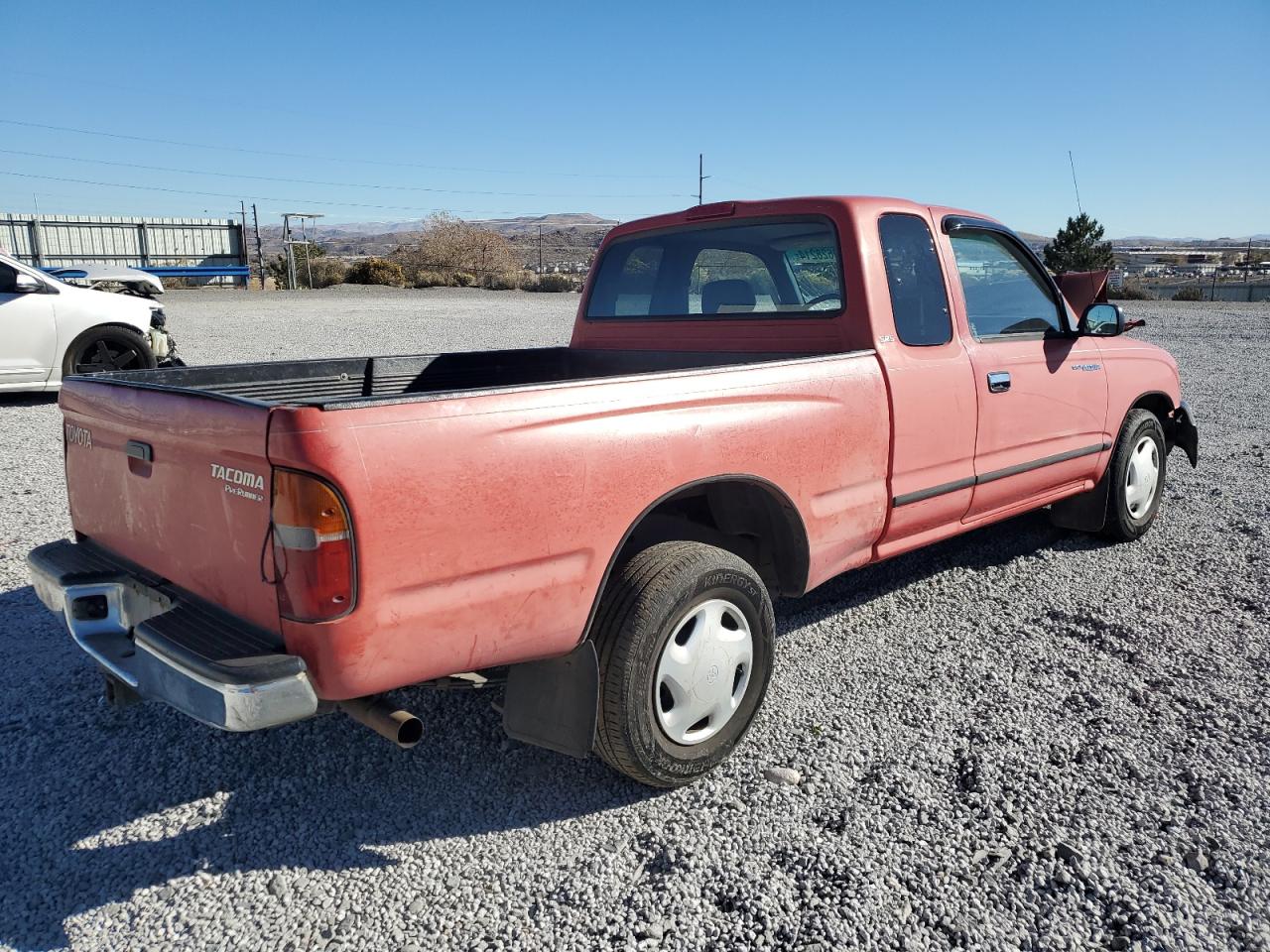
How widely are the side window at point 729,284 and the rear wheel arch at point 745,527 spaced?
1.16 metres

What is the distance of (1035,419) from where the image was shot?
451 cm

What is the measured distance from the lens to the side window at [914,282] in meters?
3.95

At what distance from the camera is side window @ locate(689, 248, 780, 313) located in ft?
14.0

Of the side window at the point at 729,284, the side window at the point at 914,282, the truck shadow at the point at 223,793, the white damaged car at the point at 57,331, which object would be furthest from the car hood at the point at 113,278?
the side window at the point at 914,282

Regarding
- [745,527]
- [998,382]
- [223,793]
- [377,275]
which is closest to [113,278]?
[223,793]

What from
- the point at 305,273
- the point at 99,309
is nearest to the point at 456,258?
the point at 305,273

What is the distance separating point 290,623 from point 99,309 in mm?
9055

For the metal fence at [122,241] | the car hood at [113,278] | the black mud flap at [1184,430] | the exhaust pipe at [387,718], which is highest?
the metal fence at [122,241]

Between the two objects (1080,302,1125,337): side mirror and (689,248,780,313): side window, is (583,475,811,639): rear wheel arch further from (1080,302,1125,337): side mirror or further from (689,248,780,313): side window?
(1080,302,1125,337): side mirror

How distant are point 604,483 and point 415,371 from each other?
2.04m

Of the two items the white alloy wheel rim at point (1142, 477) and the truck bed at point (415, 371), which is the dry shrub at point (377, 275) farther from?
the white alloy wheel rim at point (1142, 477)

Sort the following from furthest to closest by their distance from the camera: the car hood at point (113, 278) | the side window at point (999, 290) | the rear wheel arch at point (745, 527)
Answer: the car hood at point (113, 278)
the side window at point (999, 290)
the rear wheel arch at point (745, 527)

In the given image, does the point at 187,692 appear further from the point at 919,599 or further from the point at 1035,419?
the point at 1035,419

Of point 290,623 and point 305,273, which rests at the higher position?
point 305,273
